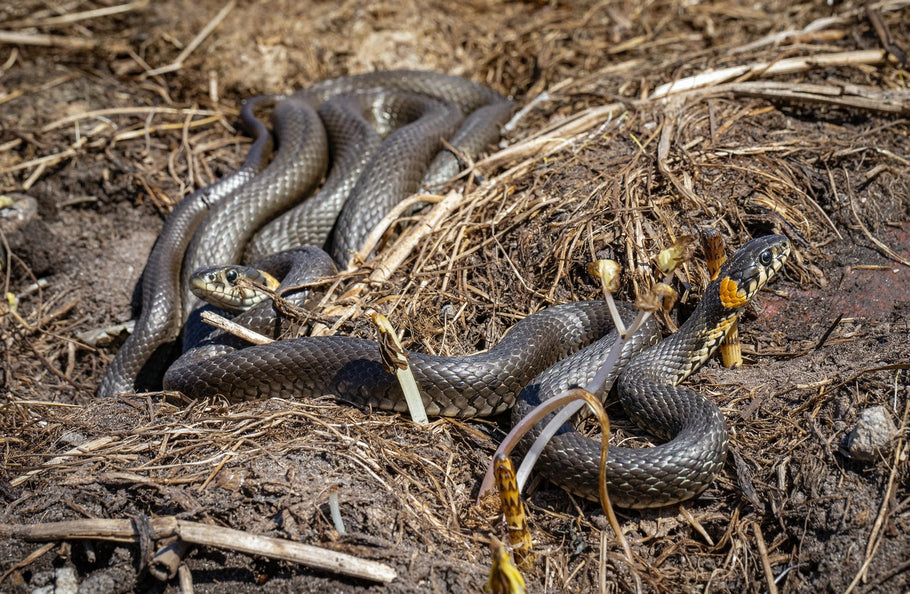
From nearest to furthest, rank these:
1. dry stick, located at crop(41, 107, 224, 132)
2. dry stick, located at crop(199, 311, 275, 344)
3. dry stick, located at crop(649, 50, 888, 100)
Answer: dry stick, located at crop(199, 311, 275, 344) → dry stick, located at crop(649, 50, 888, 100) → dry stick, located at crop(41, 107, 224, 132)

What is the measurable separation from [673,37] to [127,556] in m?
8.74

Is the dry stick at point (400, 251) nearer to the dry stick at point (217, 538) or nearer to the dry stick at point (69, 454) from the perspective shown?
the dry stick at point (69, 454)

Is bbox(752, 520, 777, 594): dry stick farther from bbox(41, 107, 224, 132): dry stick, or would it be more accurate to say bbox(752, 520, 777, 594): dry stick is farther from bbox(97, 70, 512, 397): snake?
bbox(41, 107, 224, 132): dry stick

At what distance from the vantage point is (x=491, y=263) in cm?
640

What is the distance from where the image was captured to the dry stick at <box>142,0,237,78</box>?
966cm

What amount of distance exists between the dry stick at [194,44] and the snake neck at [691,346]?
7.79 metres

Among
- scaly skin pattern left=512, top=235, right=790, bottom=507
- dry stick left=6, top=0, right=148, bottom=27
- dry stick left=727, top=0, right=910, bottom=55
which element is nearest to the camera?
scaly skin pattern left=512, top=235, right=790, bottom=507

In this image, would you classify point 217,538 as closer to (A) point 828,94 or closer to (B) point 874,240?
(B) point 874,240

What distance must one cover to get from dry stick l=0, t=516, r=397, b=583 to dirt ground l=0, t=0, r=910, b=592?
9cm

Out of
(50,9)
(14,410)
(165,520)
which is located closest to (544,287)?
(165,520)

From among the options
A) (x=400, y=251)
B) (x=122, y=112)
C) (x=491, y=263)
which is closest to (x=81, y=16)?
(x=122, y=112)

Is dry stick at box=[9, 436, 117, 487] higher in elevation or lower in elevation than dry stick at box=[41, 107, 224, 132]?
lower

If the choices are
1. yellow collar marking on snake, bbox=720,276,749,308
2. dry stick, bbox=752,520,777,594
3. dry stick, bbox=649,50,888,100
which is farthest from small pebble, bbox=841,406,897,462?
dry stick, bbox=649,50,888,100

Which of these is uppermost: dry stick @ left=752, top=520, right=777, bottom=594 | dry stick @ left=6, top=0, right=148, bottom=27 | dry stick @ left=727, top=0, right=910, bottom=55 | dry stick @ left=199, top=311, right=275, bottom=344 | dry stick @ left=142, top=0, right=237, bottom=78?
dry stick @ left=6, top=0, right=148, bottom=27
